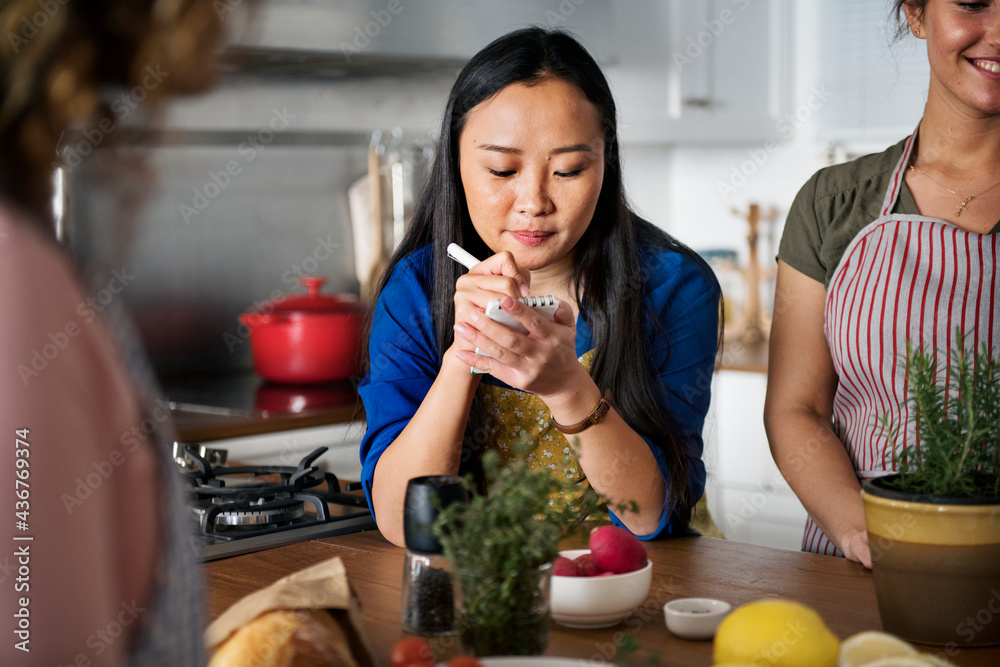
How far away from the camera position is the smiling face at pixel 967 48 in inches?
53.5

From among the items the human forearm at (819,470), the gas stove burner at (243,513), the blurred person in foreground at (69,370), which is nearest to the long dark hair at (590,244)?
the human forearm at (819,470)

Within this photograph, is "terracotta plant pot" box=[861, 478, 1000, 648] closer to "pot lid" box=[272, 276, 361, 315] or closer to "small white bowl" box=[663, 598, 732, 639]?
"small white bowl" box=[663, 598, 732, 639]

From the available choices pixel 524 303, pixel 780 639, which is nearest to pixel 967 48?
pixel 524 303

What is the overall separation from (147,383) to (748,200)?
3463 mm

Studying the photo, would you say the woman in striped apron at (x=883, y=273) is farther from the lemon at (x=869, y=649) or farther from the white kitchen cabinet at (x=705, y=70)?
the white kitchen cabinet at (x=705, y=70)

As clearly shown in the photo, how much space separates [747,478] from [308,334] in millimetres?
1458

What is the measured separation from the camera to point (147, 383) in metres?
0.53

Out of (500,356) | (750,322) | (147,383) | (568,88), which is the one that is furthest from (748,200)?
(147,383)

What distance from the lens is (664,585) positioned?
1.09 meters

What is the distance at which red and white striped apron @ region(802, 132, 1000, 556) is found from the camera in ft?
4.74

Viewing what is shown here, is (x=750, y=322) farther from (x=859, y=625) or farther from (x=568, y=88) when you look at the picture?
(x=859, y=625)

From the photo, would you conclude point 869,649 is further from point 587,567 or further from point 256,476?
point 256,476

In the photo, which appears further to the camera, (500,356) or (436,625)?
(500,356)

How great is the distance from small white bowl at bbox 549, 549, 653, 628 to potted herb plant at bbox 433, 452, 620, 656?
0.36 ft
